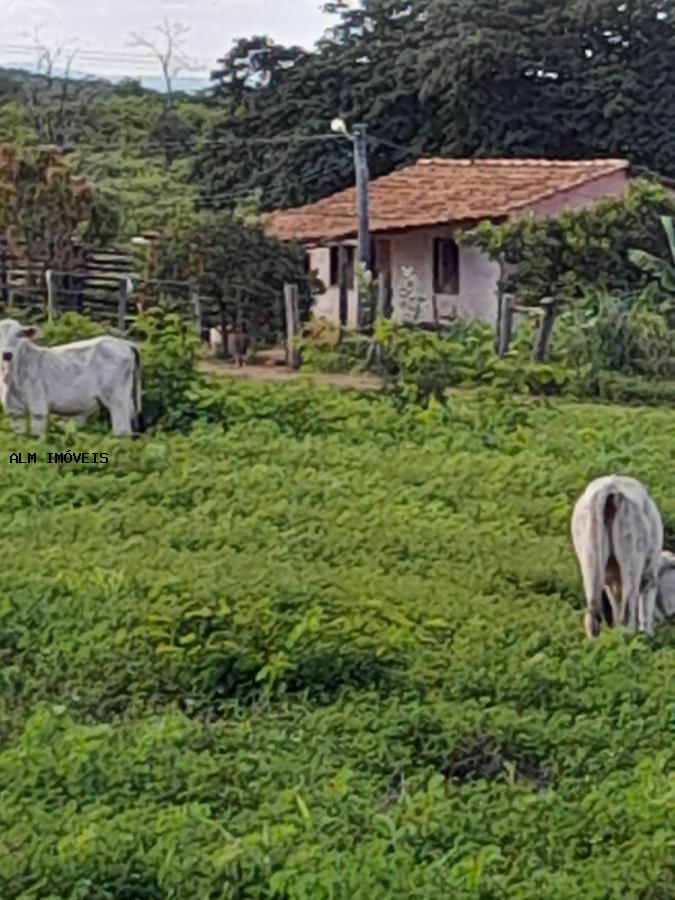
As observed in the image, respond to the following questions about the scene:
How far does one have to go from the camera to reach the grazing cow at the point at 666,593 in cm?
795

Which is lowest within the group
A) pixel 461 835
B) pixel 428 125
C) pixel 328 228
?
pixel 461 835

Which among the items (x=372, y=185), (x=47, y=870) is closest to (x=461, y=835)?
(x=47, y=870)

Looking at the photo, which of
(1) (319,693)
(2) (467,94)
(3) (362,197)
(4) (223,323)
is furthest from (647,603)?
(2) (467,94)

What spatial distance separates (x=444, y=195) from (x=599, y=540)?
64.9 ft

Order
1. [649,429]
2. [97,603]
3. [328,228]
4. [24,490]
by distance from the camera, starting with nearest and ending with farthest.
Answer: [97,603] < [24,490] < [649,429] < [328,228]

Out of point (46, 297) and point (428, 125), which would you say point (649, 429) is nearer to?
point (46, 297)

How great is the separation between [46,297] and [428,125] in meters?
11.4

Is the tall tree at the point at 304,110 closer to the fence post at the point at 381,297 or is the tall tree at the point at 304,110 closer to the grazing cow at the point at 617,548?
the fence post at the point at 381,297

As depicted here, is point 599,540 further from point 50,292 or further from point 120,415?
point 50,292

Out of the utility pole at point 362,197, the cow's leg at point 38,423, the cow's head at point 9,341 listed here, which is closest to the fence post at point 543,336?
the utility pole at point 362,197

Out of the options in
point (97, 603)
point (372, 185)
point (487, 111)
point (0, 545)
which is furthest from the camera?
point (487, 111)

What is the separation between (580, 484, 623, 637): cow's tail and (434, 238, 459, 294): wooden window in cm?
1924

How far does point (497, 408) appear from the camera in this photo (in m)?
13.6

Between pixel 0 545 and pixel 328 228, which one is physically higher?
pixel 328 228
